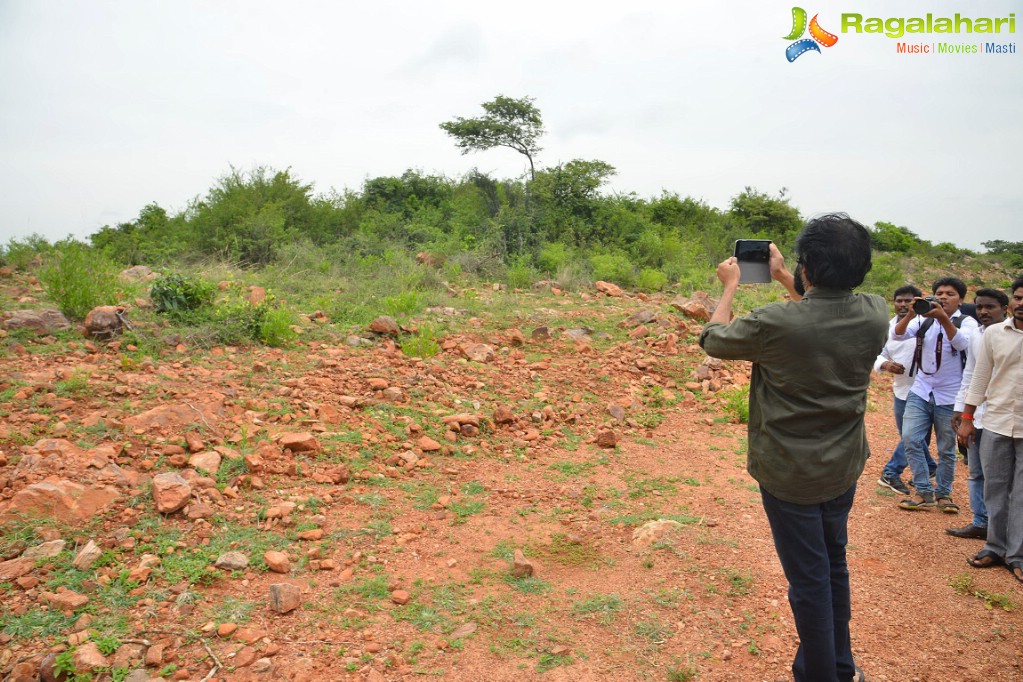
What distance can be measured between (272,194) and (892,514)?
10.6 meters

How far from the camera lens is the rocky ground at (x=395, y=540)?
2875 millimetres

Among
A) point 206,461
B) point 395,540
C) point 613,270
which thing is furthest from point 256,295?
point 613,270

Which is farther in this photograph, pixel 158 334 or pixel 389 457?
pixel 158 334

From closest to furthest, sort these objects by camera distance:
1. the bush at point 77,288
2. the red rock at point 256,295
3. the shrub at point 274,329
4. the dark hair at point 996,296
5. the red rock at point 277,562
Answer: the red rock at point 277,562 < the dark hair at point 996,296 < the bush at point 77,288 < the shrub at point 274,329 < the red rock at point 256,295

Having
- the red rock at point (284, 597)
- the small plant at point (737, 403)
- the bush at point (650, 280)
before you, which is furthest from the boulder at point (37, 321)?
the bush at point (650, 280)

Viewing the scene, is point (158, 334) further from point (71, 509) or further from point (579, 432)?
point (579, 432)

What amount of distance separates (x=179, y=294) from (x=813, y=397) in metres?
5.87

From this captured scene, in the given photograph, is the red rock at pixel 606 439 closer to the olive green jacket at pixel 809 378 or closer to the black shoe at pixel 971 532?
the black shoe at pixel 971 532

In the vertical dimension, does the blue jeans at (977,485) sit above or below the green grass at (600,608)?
above

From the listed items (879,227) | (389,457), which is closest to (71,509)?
(389,457)

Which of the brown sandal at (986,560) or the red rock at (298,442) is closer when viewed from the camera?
the brown sandal at (986,560)

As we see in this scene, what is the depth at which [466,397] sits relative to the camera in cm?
595

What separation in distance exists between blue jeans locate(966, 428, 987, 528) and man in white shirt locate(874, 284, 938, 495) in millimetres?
469

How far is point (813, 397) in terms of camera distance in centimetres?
226
